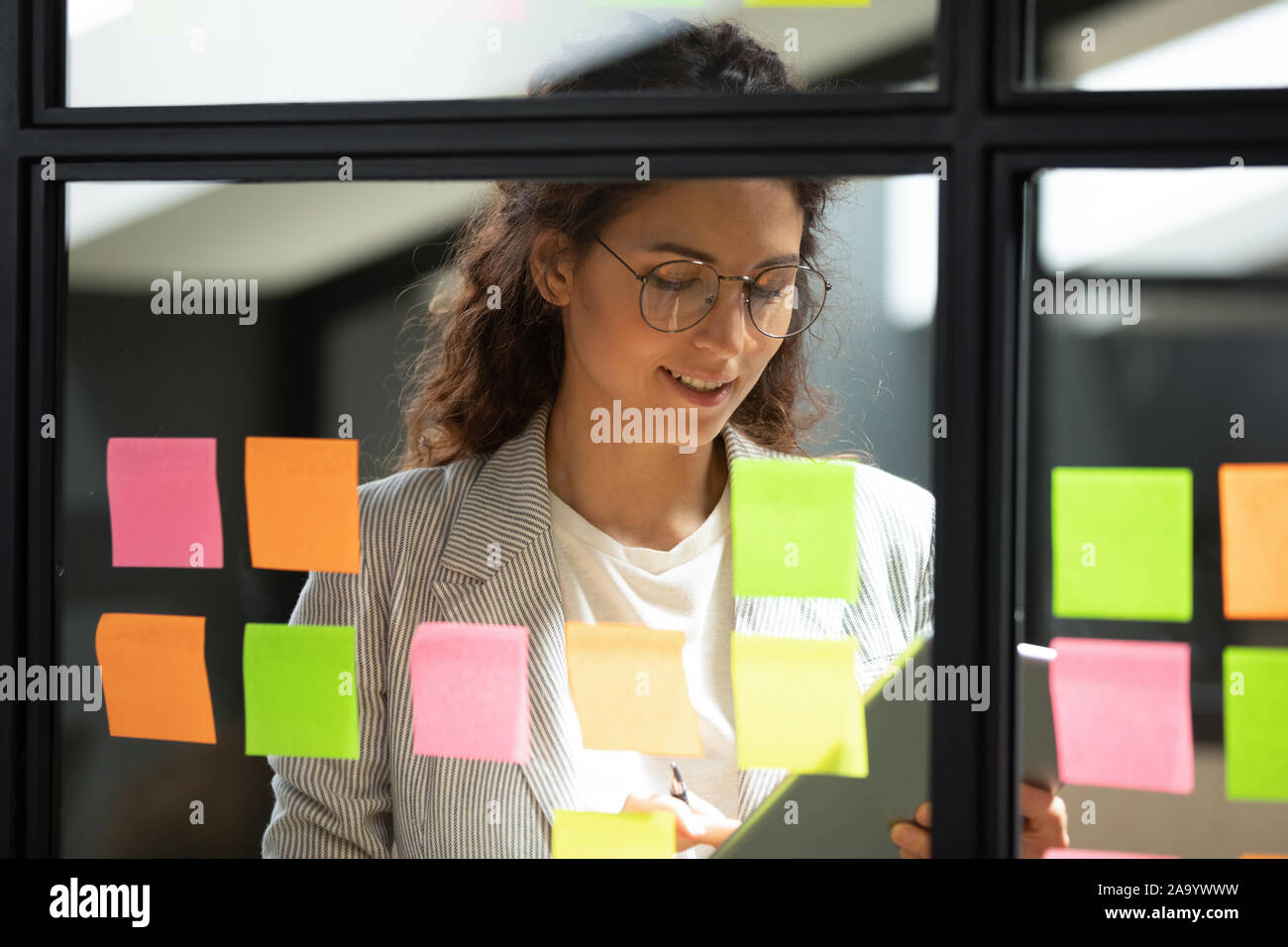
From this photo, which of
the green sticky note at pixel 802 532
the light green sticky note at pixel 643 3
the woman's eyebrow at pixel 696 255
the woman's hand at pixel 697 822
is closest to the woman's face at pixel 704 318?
the woman's eyebrow at pixel 696 255

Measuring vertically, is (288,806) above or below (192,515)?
below

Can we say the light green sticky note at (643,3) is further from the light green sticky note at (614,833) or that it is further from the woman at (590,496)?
the light green sticky note at (614,833)

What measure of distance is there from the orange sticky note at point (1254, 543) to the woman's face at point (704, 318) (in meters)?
0.57

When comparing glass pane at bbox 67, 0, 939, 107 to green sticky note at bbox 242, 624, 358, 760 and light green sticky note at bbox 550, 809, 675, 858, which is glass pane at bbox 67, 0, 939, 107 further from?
light green sticky note at bbox 550, 809, 675, 858

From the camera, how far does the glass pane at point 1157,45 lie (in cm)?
116

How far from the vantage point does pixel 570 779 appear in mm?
1281

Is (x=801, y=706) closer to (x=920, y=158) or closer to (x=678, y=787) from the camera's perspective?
(x=678, y=787)

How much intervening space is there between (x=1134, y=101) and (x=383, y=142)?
0.89m

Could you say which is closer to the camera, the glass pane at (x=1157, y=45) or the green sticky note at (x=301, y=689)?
the glass pane at (x=1157, y=45)

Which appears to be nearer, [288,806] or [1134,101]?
[1134,101]

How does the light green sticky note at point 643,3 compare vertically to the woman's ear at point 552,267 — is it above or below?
above

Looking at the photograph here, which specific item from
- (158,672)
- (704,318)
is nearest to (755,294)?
(704,318)
